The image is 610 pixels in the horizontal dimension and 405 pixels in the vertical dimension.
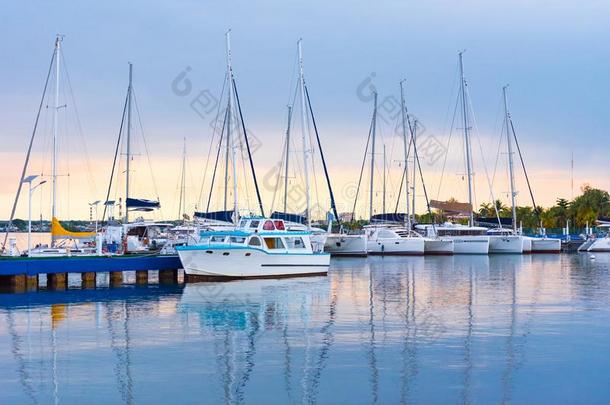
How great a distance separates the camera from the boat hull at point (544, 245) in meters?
92.2

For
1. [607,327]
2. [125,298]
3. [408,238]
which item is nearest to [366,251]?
[408,238]

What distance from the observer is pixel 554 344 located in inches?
980

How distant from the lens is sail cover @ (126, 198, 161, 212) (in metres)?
60.1

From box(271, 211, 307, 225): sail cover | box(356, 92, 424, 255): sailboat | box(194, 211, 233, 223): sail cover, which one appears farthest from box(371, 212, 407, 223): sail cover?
box(194, 211, 233, 223): sail cover

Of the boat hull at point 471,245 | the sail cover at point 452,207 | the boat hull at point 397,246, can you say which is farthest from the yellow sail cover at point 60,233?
the sail cover at point 452,207

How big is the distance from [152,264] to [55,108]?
36.3ft

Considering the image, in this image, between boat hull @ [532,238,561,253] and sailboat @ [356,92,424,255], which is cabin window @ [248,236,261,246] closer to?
sailboat @ [356,92,424,255]

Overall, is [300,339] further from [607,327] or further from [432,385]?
[607,327]

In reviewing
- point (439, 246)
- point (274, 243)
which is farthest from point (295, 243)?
point (439, 246)

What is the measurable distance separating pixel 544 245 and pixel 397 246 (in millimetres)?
18762

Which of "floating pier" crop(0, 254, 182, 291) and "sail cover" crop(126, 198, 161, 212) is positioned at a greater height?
"sail cover" crop(126, 198, 161, 212)

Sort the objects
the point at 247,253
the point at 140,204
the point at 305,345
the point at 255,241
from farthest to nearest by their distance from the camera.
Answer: the point at 140,204 < the point at 255,241 < the point at 247,253 < the point at 305,345

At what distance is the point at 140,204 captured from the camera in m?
60.3

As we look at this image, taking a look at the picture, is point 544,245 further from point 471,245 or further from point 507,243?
point 471,245
